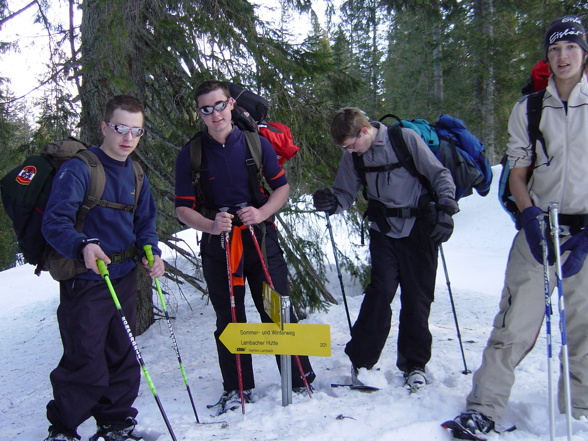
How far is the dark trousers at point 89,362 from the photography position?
304cm

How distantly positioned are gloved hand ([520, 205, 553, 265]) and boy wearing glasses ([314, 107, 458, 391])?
81 centimetres

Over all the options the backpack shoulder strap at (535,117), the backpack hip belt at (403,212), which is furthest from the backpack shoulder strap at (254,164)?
the backpack shoulder strap at (535,117)

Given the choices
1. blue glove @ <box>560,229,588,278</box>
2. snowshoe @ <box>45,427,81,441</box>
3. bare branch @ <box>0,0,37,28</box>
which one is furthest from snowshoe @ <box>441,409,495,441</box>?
bare branch @ <box>0,0,37,28</box>

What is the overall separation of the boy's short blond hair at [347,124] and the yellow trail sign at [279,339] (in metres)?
1.46

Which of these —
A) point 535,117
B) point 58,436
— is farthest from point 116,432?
point 535,117

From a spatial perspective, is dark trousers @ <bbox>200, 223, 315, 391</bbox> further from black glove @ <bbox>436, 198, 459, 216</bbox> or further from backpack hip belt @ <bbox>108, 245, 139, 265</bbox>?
black glove @ <bbox>436, 198, 459, 216</bbox>

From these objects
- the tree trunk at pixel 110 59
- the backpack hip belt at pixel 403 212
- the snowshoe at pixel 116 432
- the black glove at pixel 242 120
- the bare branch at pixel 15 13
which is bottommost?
the snowshoe at pixel 116 432

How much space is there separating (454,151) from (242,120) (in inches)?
67.4

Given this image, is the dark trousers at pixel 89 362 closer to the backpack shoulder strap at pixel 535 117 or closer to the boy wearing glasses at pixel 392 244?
the boy wearing glasses at pixel 392 244

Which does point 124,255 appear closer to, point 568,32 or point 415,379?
point 415,379

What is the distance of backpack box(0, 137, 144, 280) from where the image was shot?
9.92 feet

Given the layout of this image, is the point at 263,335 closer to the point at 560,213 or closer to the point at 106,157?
the point at 106,157

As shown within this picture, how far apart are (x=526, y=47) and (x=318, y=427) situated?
12.2m

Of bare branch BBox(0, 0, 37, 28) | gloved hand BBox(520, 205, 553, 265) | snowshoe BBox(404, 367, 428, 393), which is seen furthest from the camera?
bare branch BBox(0, 0, 37, 28)
